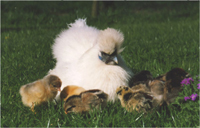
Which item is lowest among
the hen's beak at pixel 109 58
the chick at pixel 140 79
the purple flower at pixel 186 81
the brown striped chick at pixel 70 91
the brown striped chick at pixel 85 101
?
the brown striped chick at pixel 85 101

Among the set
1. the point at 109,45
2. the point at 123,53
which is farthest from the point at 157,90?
the point at 123,53

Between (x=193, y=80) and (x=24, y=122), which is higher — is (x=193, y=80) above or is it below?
above

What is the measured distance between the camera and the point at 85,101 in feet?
12.4

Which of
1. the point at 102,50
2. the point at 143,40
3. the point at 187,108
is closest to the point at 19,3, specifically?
the point at 143,40

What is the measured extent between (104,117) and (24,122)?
1076 mm

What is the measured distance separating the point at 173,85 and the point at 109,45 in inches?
48.9

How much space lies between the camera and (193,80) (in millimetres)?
4086

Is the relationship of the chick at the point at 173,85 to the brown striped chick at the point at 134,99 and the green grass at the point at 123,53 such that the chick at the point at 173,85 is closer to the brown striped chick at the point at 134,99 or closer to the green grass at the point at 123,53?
the green grass at the point at 123,53

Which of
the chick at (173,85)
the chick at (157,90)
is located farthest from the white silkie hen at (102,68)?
the chick at (173,85)

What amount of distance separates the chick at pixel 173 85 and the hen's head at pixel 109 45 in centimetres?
97

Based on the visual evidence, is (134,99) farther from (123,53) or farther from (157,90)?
(123,53)

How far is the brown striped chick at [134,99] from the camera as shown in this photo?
3781mm

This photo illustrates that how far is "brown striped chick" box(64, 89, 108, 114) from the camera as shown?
12.3 ft

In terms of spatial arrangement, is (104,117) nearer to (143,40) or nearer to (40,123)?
(40,123)
